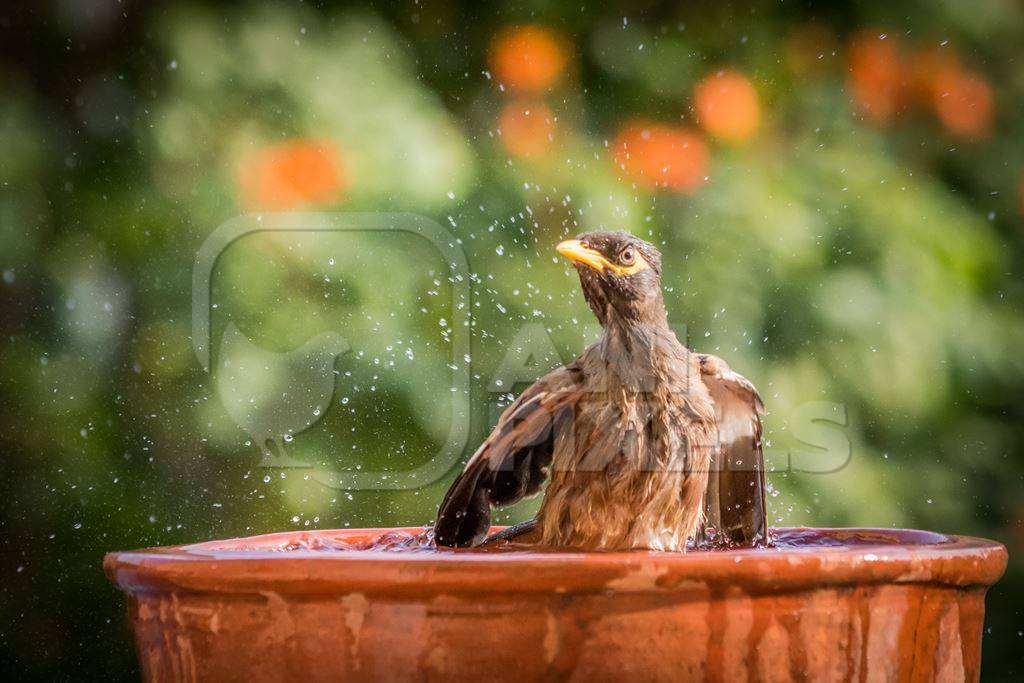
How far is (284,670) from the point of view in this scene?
155 centimetres

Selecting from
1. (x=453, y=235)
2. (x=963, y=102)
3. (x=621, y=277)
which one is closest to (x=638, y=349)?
(x=621, y=277)

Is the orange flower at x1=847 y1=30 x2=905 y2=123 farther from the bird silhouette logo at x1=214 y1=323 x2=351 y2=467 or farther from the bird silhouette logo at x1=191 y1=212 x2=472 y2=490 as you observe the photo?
the bird silhouette logo at x1=214 y1=323 x2=351 y2=467

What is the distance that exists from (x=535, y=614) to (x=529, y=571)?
0.06 metres

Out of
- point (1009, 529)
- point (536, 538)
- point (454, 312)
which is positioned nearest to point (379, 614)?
point (536, 538)

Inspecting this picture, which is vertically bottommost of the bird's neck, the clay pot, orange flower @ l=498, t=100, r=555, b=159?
the clay pot

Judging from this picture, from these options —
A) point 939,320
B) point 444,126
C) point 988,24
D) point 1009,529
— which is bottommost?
point 1009,529

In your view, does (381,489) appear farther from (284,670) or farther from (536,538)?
(284,670)

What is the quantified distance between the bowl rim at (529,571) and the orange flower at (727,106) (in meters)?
1.86

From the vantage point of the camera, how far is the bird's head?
104 inches

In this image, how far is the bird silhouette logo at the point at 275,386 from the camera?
3016 millimetres

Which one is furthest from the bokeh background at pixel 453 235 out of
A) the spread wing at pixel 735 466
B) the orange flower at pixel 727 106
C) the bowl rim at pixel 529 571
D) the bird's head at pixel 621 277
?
the bowl rim at pixel 529 571

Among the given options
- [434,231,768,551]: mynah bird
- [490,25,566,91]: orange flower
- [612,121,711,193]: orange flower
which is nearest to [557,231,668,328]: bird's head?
[434,231,768,551]: mynah bird

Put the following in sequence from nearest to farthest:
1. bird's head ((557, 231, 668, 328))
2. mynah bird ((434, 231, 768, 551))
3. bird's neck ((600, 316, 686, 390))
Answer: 1. mynah bird ((434, 231, 768, 551))
2. bird's neck ((600, 316, 686, 390))
3. bird's head ((557, 231, 668, 328))

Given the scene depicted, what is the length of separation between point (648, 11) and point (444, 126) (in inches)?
29.0
